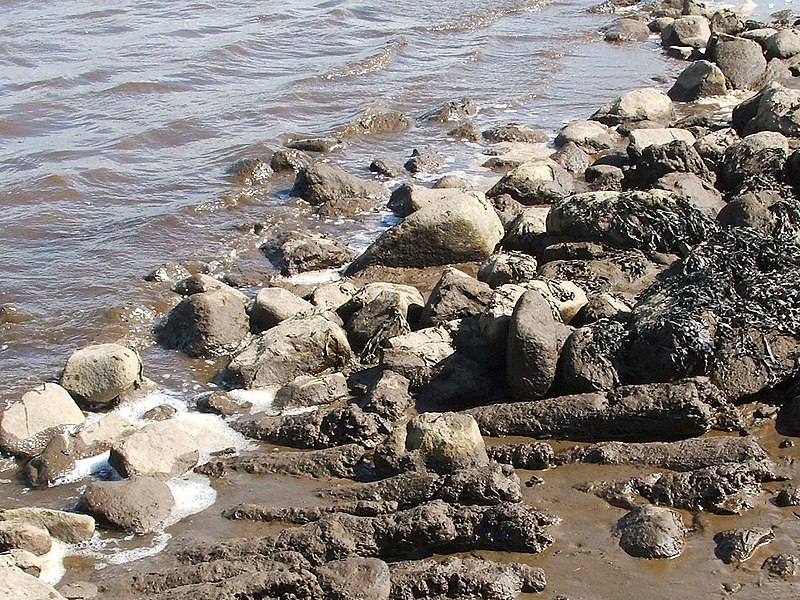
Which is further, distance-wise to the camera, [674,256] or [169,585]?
[674,256]

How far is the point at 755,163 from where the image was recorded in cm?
1091

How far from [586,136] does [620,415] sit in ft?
28.2

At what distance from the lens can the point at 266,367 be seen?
8000 mm

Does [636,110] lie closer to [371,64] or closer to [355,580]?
[371,64]

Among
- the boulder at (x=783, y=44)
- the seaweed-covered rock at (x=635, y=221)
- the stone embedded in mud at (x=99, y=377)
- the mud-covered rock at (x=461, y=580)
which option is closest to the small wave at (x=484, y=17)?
the boulder at (x=783, y=44)

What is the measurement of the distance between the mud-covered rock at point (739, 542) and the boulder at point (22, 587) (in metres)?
3.84

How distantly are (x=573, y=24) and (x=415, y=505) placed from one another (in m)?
20.8

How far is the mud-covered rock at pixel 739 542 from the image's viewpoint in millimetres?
5391

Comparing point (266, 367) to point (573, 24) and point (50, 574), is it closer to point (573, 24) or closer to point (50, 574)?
point (50, 574)

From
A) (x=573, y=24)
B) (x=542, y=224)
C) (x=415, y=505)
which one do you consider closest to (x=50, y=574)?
(x=415, y=505)

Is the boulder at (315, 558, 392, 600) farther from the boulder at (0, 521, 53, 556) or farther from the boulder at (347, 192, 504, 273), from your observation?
the boulder at (347, 192, 504, 273)

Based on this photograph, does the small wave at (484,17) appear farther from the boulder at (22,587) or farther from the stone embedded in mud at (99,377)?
the boulder at (22,587)

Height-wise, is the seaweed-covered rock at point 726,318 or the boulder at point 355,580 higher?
the seaweed-covered rock at point 726,318

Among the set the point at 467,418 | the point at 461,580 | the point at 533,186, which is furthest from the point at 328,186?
the point at 461,580
